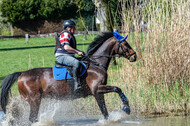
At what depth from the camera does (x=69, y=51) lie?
669 cm

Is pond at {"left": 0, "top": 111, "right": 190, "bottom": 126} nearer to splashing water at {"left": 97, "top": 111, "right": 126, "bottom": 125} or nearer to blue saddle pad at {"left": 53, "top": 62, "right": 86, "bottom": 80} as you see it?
splashing water at {"left": 97, "top": 111, "right": 126, "bottom": 125}

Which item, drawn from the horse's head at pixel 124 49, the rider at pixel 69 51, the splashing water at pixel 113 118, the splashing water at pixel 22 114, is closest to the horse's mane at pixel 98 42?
the horse's head at pixel 124 49

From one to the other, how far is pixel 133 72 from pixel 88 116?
1.60m

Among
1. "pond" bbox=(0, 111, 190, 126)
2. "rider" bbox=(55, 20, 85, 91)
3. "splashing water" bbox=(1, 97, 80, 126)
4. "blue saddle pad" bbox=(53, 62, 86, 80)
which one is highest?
"rider" bbox=(55, 20, 85, 91)

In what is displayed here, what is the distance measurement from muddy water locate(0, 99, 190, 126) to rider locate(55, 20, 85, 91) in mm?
1016

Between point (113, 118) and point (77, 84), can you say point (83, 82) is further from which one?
point (113, 118)

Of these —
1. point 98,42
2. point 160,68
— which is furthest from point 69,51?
point 160,68

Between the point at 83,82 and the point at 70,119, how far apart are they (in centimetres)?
129

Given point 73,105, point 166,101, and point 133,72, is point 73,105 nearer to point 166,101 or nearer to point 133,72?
point 133,72

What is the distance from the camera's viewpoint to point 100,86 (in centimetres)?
681

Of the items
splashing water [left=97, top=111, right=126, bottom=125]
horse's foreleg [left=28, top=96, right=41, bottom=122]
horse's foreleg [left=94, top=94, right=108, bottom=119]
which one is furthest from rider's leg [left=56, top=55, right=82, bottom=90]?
splashing water [left=97, top=111, right=126, bottom=125]

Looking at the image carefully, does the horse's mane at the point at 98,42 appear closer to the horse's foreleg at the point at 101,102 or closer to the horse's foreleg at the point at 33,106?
the horse's foreleg at the point at 101,102

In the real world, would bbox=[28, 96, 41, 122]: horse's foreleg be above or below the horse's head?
below

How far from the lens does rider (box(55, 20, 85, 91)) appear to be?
6.68 m
